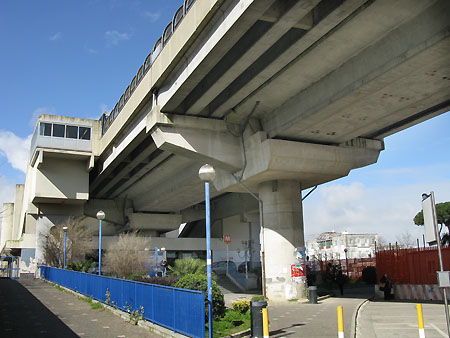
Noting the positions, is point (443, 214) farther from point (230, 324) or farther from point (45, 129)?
point (230, 324)

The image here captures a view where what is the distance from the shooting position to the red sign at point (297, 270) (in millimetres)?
23391

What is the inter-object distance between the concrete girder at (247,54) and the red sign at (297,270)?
9658mm

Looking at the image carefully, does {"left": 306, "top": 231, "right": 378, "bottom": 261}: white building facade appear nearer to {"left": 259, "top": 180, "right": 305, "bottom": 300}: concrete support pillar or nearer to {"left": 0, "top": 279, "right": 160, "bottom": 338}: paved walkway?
{"left": 259, "top": 180, "right": 305, "bottom": 300}: concrete support pillar

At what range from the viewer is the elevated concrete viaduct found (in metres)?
13.7

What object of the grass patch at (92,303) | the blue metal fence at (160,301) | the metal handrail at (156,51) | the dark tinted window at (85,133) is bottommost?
the grass patch at (92,303)

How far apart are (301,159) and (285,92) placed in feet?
13.4

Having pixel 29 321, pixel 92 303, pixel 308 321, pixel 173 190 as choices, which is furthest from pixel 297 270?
pixel 173 190

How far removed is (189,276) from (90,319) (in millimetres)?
4119

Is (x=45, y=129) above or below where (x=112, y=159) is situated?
above

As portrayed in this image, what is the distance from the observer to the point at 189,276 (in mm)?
13656

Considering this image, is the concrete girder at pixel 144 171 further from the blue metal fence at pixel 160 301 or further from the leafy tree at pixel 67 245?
the blue metal fence at pixel 160 301

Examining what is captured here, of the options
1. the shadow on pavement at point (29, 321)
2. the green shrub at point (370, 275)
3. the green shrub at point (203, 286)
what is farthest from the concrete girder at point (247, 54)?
the green shrub at point (370, 275)

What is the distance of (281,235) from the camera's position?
2383 cm

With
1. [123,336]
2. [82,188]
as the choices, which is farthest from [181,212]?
[123,336]
